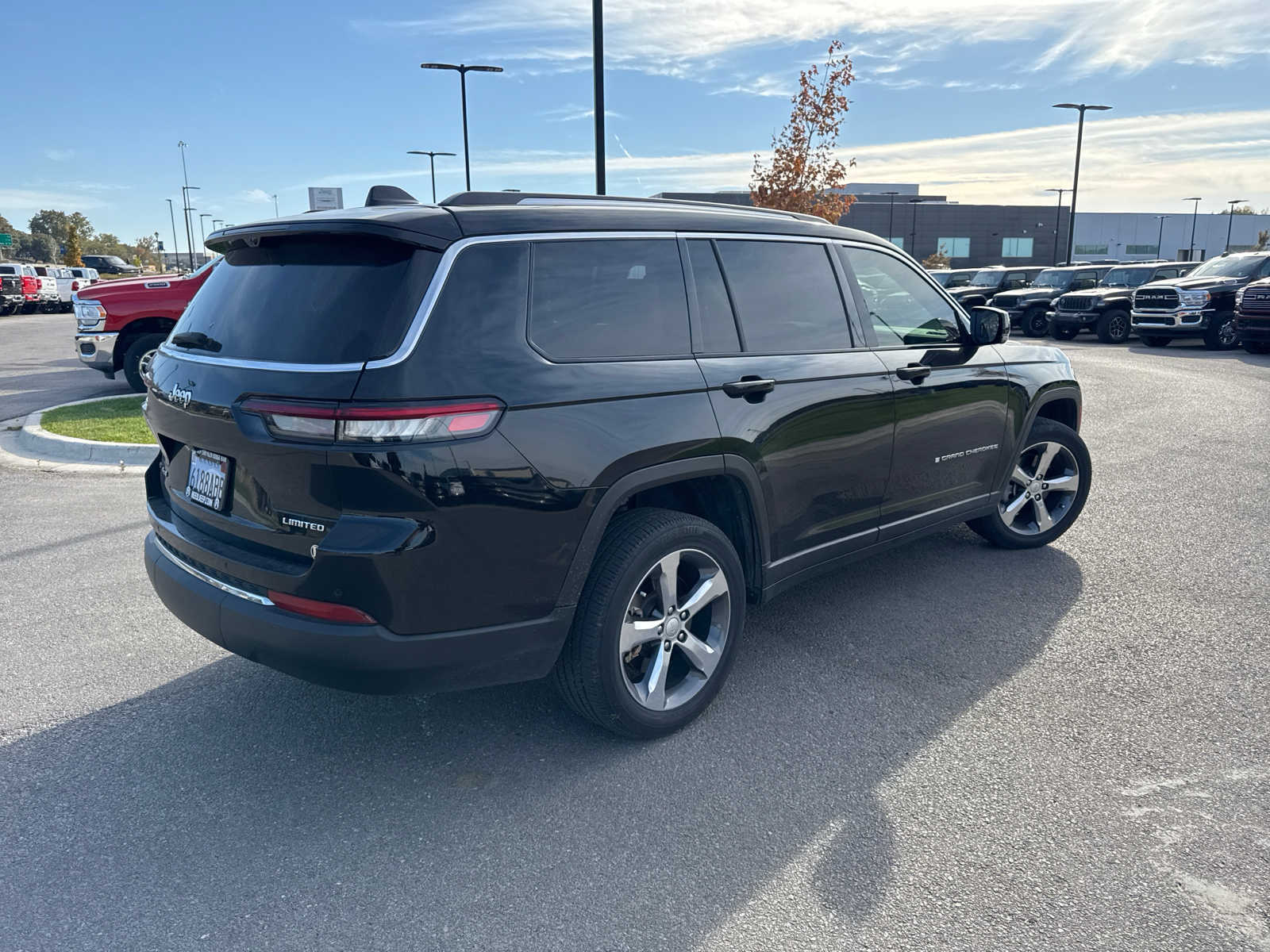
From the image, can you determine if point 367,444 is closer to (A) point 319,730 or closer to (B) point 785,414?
(A) point 319,730

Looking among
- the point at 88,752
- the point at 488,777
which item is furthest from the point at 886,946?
the point at 88,752

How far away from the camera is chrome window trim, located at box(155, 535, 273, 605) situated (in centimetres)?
298

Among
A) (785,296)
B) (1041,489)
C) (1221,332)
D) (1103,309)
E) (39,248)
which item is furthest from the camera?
(39,248)

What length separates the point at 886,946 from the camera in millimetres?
2434

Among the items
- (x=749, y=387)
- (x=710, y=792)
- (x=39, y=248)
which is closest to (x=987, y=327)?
(x=749, y=387)

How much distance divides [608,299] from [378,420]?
3.28 feet

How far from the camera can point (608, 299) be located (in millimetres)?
3340

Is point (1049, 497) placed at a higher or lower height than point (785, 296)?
lower

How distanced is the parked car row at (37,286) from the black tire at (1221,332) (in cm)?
3451

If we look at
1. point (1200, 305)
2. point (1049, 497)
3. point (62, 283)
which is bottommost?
point (1049, 497)

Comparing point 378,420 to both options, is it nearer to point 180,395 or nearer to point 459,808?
point 180,395

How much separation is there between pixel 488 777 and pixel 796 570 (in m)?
1.56

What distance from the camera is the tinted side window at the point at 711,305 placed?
3.62 meters

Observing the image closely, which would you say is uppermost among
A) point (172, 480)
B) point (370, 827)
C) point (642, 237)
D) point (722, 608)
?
point (642, 237)
